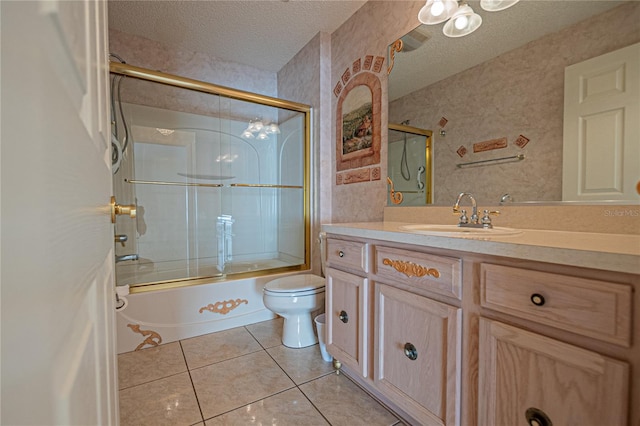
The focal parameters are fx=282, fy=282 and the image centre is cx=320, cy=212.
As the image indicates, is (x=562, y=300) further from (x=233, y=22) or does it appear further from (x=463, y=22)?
(x=233, y=22)

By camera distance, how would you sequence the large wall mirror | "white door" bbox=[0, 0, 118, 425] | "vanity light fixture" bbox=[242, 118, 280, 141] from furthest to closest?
1. "vanity light fixture" bbox=[242, 118, 280, 141]
2. the large wall mirror
3. "white door" bbox=[0, 0, 118, 425]

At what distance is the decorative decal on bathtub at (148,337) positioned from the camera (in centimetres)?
183

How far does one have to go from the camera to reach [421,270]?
1038 mm

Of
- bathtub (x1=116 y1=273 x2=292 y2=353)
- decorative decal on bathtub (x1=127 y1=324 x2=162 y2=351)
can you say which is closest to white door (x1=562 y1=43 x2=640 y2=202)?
bathtub (x1=116 y1=273 x2=292 y2=353)

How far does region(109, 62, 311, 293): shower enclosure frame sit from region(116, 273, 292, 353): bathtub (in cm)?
7

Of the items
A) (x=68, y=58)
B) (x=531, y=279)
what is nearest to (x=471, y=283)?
(x=531, y=279)

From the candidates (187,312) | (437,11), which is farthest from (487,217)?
(187,312)

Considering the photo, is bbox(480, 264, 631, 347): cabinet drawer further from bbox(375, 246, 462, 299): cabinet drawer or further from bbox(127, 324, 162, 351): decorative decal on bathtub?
bbox(127, 324, 162, 351): decorative decal on bathtub

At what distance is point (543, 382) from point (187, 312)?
6.61ft

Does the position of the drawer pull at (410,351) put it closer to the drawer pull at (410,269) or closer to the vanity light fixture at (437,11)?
the drawer pull at (410,269)

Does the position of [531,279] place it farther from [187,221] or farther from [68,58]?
[187,221]

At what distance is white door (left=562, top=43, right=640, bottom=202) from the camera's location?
3.19ft

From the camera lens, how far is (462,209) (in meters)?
1.42

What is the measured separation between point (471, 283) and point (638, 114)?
0.82 metres
